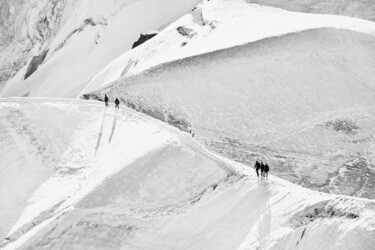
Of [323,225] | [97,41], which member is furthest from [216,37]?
[97,41]

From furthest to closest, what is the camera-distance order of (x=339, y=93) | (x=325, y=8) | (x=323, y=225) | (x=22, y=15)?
(x=22, y=15), (x=325, y=8), (x=339, y=93), (x=323, y=225)

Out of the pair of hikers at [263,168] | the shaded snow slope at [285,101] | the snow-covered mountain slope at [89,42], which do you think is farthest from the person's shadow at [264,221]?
the snow-covered mountain slope at [89,42]

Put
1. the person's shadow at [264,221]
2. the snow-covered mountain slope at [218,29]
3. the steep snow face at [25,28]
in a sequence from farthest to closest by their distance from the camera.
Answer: the steep snow face at [25,28]
the snow-covered mountain slope at [218,29]
the person's shadow at [264,221]

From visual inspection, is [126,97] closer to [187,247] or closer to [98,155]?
[98,155]

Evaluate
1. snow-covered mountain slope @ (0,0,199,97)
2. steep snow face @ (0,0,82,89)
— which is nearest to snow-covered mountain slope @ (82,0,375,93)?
snow-covered mountain slope @ (0,0,199,97)

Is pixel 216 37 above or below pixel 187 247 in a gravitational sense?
above

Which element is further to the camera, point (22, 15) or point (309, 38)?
point (22, 15)

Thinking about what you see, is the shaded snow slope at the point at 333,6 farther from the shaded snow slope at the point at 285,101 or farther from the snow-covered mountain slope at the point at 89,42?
the snow-covered mountain slope at the point at 89,42
